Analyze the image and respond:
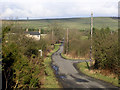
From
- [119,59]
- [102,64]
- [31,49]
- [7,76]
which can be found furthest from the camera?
[31,49]

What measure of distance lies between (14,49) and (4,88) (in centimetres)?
192

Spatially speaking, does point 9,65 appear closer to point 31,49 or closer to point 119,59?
point 119,59

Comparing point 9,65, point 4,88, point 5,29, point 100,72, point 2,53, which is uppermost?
point 5,29

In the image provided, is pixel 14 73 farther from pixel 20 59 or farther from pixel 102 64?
pixel 102 64

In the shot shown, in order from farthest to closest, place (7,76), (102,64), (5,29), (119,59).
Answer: (102,64) < (119,59) < (7,76) < (5,29)

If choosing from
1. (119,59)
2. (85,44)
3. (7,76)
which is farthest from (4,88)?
(85,44)

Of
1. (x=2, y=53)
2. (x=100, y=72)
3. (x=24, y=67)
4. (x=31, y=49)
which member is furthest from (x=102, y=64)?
(x=2, y=53)

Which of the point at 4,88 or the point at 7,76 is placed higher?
the point at 7,76

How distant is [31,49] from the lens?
19875 millimetres

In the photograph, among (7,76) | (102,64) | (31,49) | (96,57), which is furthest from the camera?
(31,49)

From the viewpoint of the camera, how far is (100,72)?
17.2 metres

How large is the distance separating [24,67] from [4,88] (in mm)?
1384

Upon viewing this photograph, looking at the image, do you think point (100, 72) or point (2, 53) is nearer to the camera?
point (2, 53)

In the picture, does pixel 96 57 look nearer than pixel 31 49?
Yes
